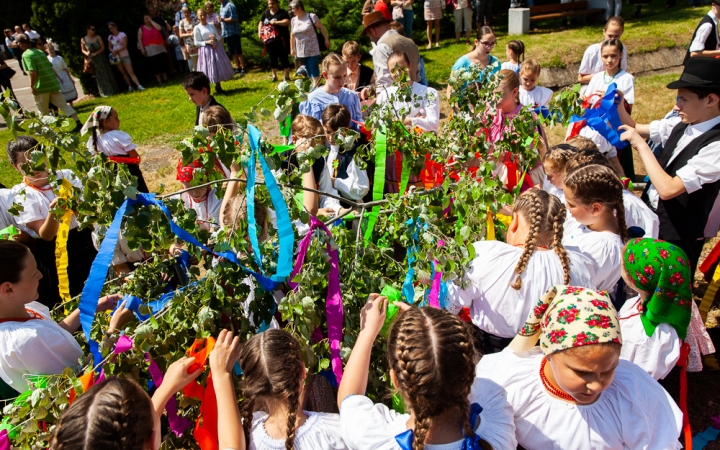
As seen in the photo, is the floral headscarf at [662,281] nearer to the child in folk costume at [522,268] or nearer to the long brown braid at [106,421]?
the child in folk costume at [522,268]

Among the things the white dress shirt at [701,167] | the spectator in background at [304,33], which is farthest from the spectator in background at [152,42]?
the white dress shirt at [701,167]

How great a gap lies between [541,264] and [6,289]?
7.64 ft

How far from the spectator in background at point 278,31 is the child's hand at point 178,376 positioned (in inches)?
360

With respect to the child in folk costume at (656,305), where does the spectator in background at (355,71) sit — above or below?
above

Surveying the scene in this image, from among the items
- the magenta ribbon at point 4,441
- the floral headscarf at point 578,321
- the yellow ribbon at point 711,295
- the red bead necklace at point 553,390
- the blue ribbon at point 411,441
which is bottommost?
the yellow ribbon at point 711,295

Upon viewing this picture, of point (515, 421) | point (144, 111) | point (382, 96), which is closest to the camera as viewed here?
point (515, 421)

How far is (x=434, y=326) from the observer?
174cm

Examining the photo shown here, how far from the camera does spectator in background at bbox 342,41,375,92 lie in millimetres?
5754

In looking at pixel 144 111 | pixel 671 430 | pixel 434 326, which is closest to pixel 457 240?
pixel 434 326

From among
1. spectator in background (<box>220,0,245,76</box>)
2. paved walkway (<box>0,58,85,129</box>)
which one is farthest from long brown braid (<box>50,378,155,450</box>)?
paved walkway (<box>0,58,85,129</box>)

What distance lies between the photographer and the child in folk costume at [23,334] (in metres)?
→ 2.25

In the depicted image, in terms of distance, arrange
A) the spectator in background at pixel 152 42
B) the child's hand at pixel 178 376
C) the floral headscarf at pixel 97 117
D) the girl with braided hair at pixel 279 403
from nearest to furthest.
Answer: the girl with braided hair at pixel 279 403
the child's hand at pixel 178 376
the floral headscarf at pixel 97 117
the spectator in background at pixel 152 42

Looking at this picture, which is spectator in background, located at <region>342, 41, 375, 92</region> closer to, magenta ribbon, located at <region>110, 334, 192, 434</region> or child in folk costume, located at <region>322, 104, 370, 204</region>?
child in folk costume, located at <region>322, 104, 370, 204</region>

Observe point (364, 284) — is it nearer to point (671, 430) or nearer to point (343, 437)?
point (343, 437)
